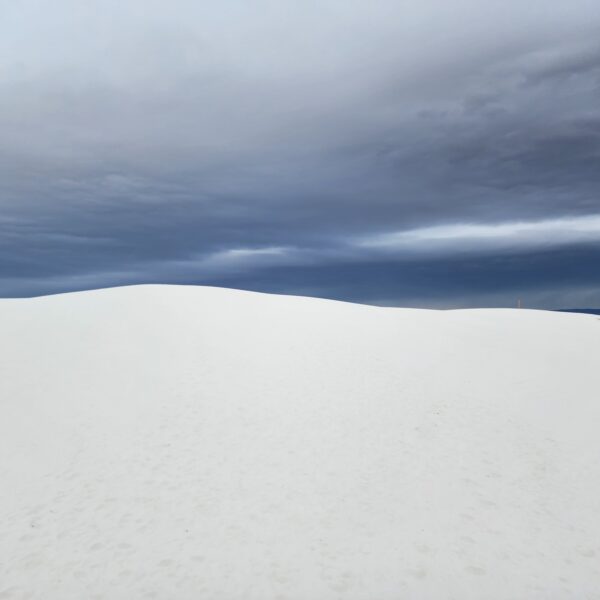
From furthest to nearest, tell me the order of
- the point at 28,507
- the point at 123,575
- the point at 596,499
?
the point at 596,499
the point at 28,507
the point at 123,575

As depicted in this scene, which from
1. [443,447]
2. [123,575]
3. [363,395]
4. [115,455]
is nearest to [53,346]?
[115,455]

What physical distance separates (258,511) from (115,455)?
3.96 meters

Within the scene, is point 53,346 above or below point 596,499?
above

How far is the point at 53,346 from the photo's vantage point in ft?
62.3

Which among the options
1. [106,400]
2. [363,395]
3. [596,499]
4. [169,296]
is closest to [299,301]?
[169,296]

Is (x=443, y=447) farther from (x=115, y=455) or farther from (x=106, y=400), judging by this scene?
(x=106, y=400)

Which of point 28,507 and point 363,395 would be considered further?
point 363,395

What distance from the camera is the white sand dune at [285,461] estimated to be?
8984mm

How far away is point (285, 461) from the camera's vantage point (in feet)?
41.8

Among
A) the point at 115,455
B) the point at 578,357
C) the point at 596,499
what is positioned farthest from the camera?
the point at 578,357

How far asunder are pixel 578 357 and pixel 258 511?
56.7ft

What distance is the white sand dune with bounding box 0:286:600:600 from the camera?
8.98m

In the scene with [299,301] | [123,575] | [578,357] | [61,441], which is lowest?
[123,575]

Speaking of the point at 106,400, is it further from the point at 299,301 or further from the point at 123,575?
the point at 299,301
